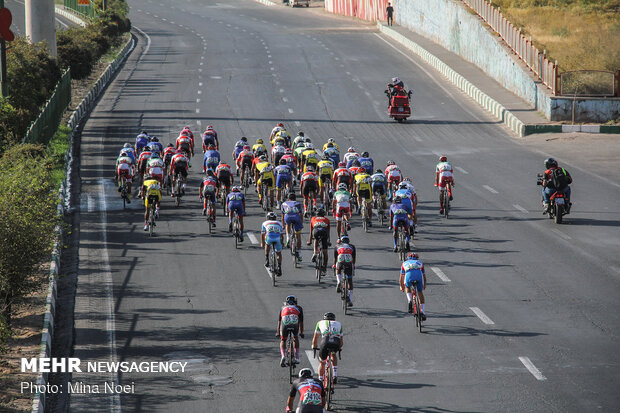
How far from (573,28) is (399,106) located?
1429cm

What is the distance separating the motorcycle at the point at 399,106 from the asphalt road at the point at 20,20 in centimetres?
4056

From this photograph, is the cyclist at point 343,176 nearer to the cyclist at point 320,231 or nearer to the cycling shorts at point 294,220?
the cycling shorts at point 294,220

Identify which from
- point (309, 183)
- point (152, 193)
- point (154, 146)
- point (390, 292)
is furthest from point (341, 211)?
point (154, 146)

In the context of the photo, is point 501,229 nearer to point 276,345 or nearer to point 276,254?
point 276,254

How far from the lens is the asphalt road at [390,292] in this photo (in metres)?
16.4

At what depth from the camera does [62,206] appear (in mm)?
30031

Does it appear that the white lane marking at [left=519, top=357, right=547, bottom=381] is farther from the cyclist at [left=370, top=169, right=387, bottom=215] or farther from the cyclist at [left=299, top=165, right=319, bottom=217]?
the cyclist at [left=299, top=165, right=319, bottom=217]

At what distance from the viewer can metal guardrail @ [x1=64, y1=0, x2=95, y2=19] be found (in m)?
89.0

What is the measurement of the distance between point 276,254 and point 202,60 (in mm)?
45839

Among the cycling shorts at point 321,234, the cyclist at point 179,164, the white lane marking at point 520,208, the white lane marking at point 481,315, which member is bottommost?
the white lane marking at point 481,315

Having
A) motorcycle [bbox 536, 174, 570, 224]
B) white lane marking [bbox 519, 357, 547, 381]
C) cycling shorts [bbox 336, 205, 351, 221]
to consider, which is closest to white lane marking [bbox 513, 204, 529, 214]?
motorcycle [bbox 536, 174, 570, 224]

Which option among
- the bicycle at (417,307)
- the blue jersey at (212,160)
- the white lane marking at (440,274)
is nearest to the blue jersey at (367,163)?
the blue jersey at (212,160)

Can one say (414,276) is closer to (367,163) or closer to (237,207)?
(237,207)

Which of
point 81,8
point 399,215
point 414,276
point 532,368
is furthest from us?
point 81,8
